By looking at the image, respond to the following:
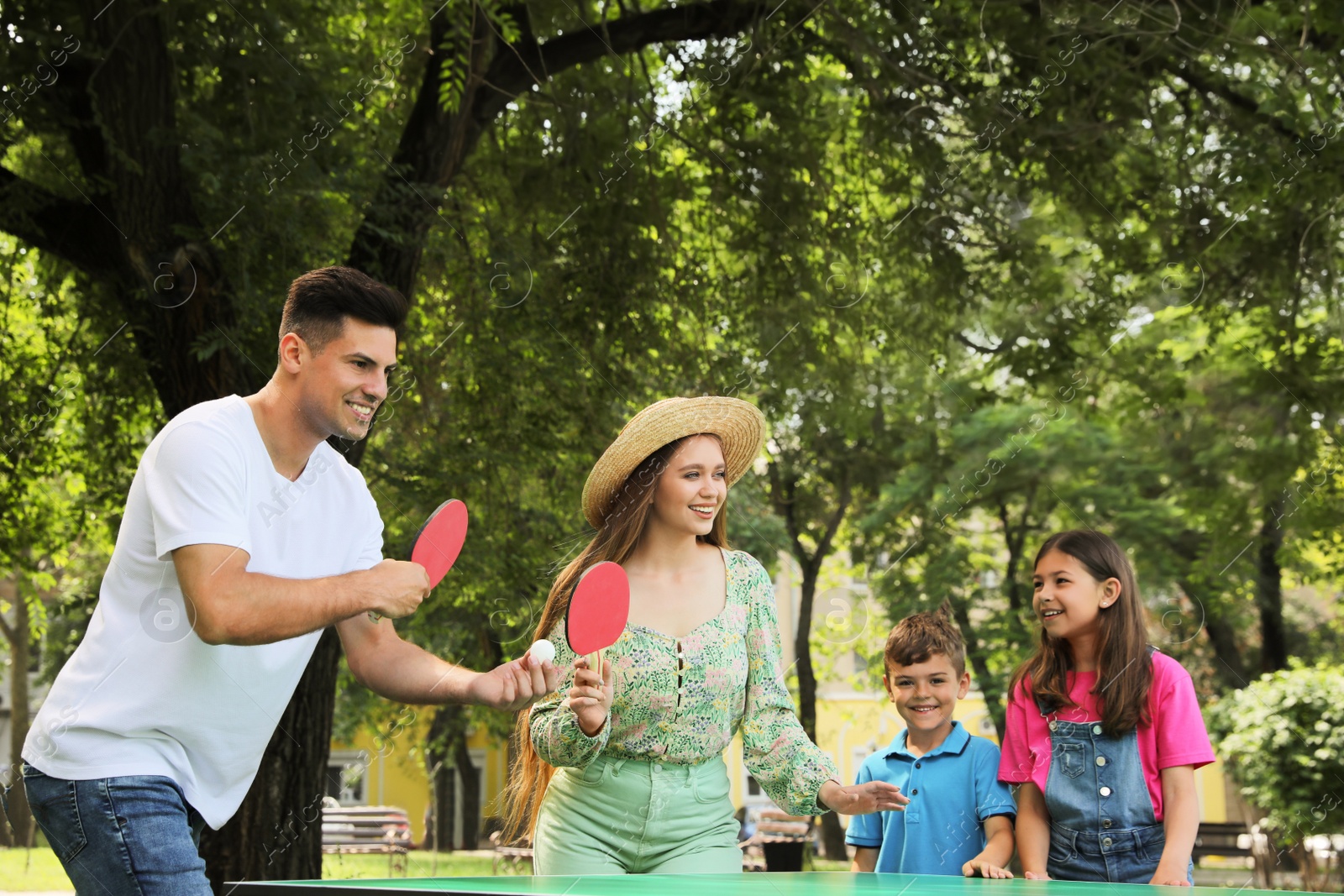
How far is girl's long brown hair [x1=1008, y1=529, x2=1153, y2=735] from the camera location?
141 inches

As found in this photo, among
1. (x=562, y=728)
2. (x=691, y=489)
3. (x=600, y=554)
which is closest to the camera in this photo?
(x=562, y=728)

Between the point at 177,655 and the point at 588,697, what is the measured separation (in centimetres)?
101

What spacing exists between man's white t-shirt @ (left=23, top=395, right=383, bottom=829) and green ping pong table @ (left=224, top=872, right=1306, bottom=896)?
0.28 meters

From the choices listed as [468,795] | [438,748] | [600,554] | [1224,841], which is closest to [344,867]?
[438,748]

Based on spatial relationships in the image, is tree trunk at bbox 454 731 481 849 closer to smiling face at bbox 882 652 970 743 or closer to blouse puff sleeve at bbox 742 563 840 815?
smiling face at bbox 882 652 970 743

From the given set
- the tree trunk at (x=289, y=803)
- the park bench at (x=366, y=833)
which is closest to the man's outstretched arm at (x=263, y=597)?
the tree trunk at (x=289, y=803)

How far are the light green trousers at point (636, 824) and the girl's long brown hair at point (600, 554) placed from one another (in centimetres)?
28

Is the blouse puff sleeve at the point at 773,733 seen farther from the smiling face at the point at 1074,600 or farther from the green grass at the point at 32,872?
the green grass at the point at 32,872

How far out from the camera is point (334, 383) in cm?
267

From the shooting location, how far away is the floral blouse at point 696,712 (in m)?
3.31

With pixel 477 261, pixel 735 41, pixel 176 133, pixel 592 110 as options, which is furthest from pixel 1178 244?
pixel 176 133

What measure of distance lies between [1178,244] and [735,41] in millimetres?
3293

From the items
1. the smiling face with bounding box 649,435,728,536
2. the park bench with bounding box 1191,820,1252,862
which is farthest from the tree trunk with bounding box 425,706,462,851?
the smiling face with bounding box 649,435,728,536

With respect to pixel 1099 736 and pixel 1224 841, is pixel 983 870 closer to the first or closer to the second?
pixel 1099 736
